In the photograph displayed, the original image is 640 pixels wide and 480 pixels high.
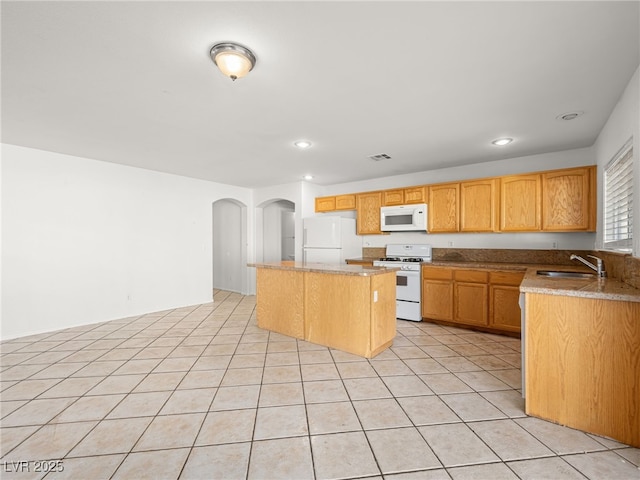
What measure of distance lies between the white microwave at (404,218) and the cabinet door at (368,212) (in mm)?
148

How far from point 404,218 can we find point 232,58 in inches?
145

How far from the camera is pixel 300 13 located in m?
1.51

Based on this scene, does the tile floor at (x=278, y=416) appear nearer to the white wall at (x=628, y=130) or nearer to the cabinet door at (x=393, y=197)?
the white wall at (x=628, y=130)

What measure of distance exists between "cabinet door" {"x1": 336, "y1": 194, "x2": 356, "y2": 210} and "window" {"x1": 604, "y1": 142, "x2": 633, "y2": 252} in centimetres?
342

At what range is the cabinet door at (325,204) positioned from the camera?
5.75m

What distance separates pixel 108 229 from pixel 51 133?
1.59 m

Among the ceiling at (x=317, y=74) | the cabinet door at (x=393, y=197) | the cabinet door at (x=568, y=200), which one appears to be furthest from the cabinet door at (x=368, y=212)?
the cabinet door at (x=568, y=200)

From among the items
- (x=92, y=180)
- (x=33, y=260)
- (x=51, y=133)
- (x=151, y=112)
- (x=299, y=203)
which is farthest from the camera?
(x=299, y=203)

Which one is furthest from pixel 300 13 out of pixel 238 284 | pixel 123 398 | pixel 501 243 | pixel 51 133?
pixel 238 284

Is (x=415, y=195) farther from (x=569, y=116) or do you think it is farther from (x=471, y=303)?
(x=569, y=116)

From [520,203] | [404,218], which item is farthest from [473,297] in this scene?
[404,218]

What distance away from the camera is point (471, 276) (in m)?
3.91

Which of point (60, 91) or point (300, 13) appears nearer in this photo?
point (300, 13)

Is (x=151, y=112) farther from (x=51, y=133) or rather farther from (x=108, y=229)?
(x=108, y=229)
